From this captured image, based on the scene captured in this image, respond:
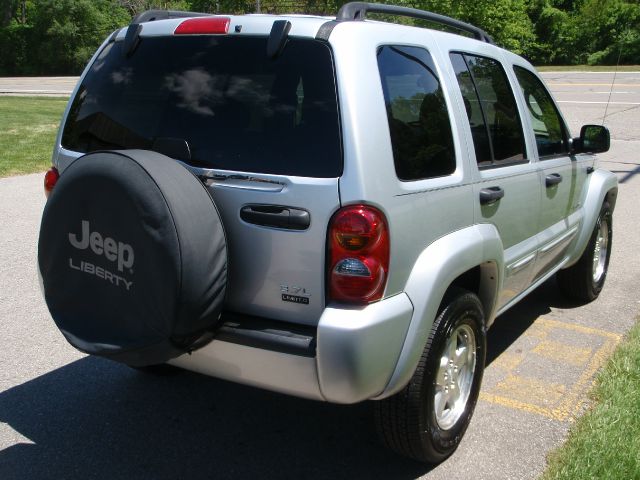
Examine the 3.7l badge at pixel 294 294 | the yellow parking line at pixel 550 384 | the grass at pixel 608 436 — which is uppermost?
the 3.7l badge at pixel 294 294

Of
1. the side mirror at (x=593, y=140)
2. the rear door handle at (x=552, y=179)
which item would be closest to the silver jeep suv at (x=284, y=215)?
the rear door handle at (x=552, y=179)

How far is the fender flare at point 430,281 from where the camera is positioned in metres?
2.86

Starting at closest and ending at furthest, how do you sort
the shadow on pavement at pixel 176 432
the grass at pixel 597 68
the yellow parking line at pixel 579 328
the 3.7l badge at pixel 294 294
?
the 3.7l badge at pixel 294 294
the shadow on pavement at pixel 176 432
the yellow parking line at pixel 579 328
the grass at pixel 597 68

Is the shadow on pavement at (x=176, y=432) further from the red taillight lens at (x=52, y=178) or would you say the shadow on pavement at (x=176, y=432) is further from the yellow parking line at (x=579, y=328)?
the yellow parking line at (x=579, y=328)

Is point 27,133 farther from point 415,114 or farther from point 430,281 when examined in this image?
point 430,281

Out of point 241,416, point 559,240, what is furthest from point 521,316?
point 241,416

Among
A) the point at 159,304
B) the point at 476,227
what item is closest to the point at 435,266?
the point at 476,227

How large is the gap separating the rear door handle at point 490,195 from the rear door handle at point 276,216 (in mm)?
1102

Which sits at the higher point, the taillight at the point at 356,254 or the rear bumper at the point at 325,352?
the taillight at the point at 356,254

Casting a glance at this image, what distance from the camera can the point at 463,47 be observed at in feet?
12.1

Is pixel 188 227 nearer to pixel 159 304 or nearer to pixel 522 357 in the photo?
pixel 159 304

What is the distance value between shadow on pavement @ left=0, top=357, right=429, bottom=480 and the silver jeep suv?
49 centimetres

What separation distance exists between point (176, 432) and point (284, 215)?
5.02 feet

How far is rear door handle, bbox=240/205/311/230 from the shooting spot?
271 centimetres
